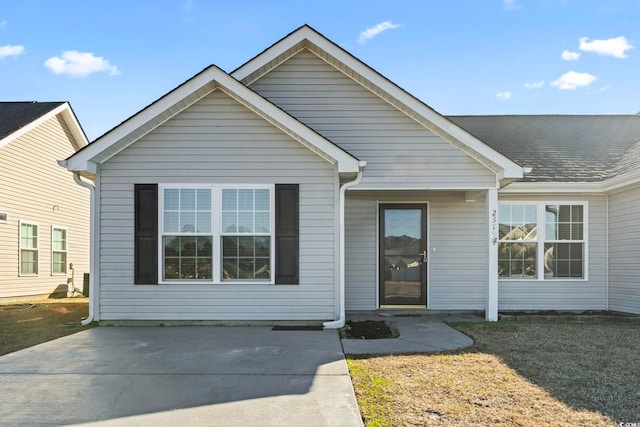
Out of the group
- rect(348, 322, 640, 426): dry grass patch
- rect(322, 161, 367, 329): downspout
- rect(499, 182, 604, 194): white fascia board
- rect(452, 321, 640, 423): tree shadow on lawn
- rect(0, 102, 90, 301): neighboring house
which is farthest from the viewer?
rect(0, 102, 90, 301): neighboring house

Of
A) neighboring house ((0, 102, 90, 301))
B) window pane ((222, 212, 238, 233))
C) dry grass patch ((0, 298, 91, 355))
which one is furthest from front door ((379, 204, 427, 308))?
neighboring house ((0, 102, 90, 301))

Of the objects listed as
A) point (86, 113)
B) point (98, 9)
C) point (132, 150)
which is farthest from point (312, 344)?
point (86, 113)

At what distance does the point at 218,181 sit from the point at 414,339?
386 cm

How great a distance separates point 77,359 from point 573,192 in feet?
28.8

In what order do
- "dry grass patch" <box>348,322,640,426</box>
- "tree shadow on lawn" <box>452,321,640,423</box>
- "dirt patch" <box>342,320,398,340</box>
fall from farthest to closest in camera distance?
"dirt patch" <box>342,320,398,340</box> → "tree shadow on lawn" <box>452,321,640,423</box> → "dry grass patch" <box>348,322,640,426</box>

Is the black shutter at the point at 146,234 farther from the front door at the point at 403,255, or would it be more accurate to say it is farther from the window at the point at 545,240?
the window at the point at 545,240

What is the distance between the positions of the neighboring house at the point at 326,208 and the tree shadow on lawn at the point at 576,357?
44.5 inches

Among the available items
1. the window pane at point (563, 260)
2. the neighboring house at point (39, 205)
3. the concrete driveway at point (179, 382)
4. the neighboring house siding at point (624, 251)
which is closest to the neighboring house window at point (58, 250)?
the neighboring house at point (39, 205)

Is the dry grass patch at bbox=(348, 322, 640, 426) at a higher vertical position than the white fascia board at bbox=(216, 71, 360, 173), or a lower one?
lower

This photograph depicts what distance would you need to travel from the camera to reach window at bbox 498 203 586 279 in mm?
9070

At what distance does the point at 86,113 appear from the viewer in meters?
15.9

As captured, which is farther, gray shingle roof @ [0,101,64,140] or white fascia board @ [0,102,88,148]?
gray shingle roof @ [0,101,64,140]

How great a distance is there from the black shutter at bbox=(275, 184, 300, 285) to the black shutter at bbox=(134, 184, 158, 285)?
196 cm

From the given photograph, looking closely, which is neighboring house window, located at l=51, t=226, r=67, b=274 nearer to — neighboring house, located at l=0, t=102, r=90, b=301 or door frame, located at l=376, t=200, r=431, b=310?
neighboring house, located at l=0, t=102, r=90, b=301
